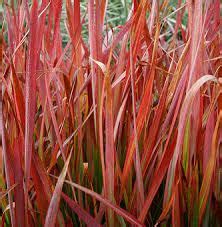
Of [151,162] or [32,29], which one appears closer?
[32,29]

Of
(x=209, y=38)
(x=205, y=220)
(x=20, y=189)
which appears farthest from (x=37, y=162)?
(x=209, y=38)

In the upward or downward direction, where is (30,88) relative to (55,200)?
upward

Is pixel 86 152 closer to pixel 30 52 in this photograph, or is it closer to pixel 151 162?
pixel 151 162

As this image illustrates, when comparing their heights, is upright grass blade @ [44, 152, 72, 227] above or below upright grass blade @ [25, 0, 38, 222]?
below

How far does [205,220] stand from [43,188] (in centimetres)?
25

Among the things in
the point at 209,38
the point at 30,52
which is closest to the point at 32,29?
the point at 30,52

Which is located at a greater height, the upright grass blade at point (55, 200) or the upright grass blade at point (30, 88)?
the upright grass blade at point (30, 88)

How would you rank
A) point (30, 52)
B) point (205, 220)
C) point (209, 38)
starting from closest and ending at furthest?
point (30, 52)
point (205, 220)
point (209, 38)

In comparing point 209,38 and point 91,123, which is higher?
point 209,38

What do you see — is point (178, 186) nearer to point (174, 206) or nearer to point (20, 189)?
point (174, 206)

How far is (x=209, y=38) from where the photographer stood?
0.97 meters

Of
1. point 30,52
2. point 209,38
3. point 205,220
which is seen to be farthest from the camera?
point 209,38

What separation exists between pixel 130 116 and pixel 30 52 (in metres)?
0.23

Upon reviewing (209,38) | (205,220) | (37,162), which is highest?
(209,38)
